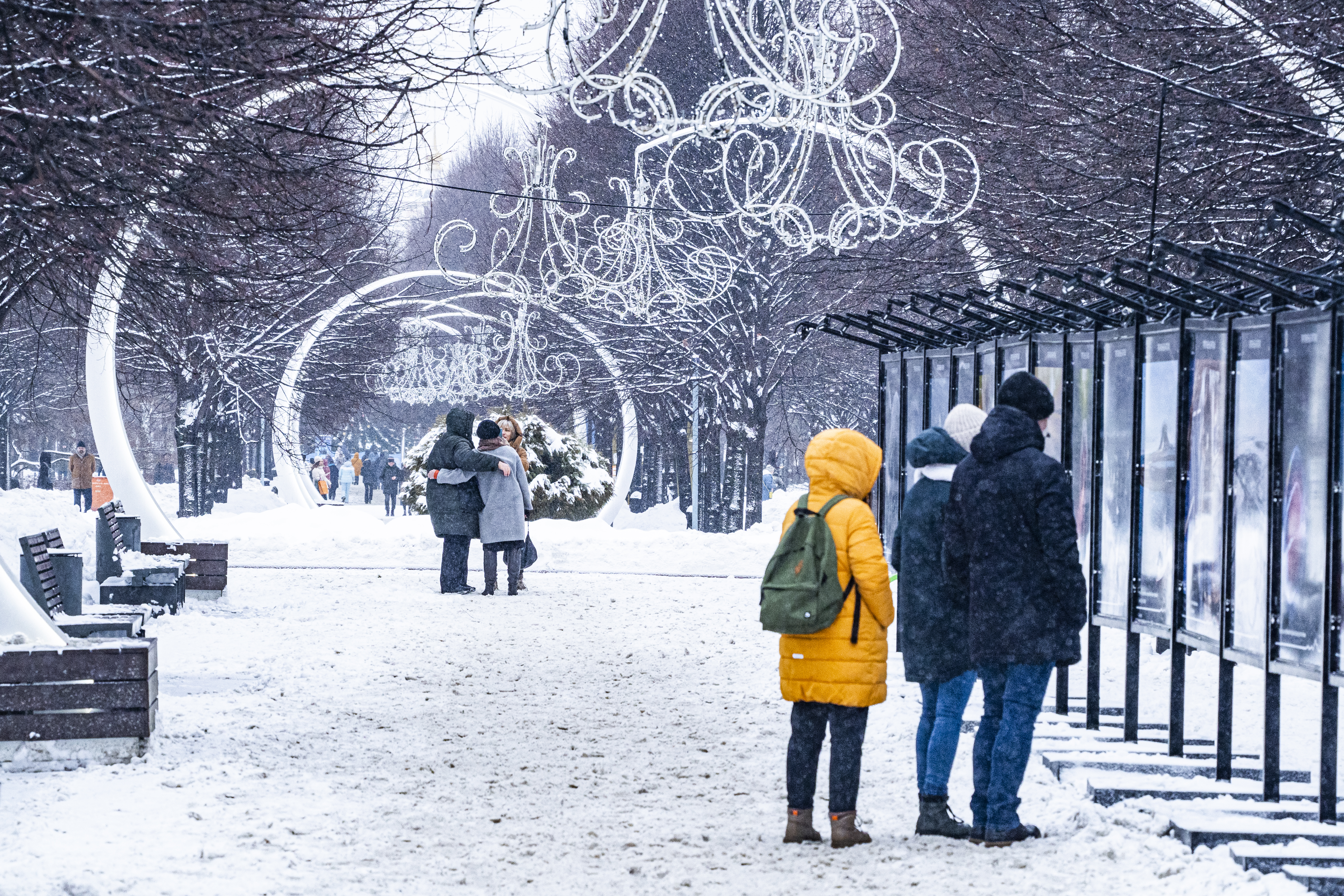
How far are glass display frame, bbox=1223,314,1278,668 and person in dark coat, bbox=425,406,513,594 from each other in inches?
352

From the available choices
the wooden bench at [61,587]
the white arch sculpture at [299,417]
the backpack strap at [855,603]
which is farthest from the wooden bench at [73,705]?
the white arch sculpture at [299,417]

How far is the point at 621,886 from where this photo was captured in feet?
18.0

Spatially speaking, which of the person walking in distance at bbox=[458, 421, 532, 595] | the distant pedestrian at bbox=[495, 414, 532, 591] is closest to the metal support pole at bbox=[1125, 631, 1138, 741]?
the person walking in distance at bbox=[458, 421, 532, 595]

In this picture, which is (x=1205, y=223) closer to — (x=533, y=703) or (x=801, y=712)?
(x=533, y=703)

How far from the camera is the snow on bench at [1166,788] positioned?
6.61 metres

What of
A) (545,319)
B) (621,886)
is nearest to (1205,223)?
(621,886)

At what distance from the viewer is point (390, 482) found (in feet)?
131

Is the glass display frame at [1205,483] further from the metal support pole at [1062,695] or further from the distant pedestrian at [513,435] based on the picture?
the distant pedestrian at [513,435]

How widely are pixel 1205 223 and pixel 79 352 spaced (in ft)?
71.7

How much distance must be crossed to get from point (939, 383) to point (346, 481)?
4202cm

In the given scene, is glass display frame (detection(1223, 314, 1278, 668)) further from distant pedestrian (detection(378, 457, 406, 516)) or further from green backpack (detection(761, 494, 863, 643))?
distant pedestrian (detection(378, 457, 406, 516))

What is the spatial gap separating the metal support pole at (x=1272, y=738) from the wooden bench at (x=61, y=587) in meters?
6.01

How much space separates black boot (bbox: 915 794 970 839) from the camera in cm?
607

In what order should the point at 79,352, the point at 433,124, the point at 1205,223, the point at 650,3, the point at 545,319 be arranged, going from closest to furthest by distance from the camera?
the point at 433,124 < the point at 1205,223 < the point at 650,3 < the point at 79,352 < the point at 545,319
